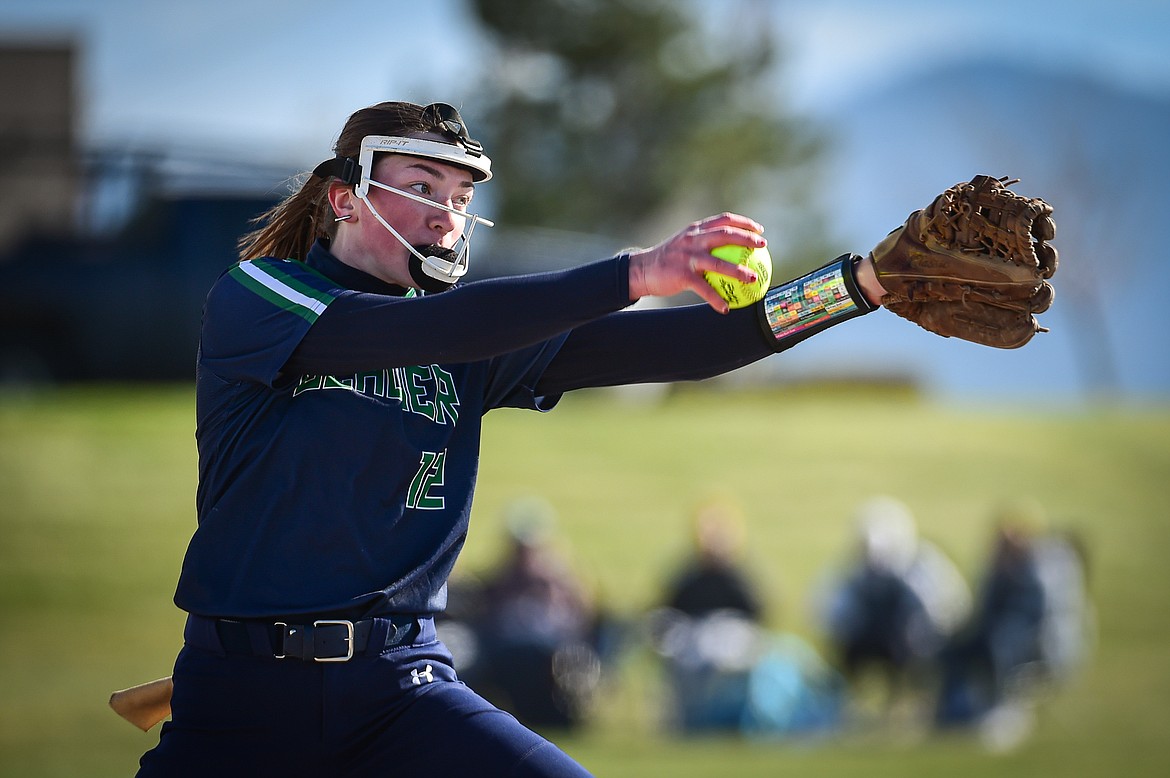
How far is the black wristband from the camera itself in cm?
280

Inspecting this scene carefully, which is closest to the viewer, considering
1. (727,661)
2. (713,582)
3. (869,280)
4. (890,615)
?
(869,280)

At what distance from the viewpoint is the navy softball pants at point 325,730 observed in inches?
103

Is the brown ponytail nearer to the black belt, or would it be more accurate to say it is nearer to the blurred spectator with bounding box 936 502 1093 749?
the black belt

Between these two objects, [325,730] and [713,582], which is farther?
[713,582]

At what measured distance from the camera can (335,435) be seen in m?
2.65

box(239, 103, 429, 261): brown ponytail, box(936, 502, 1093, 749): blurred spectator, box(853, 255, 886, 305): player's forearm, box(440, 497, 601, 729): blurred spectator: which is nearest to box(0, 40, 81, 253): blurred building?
box(440, 497, 601, 729): blurred spectator

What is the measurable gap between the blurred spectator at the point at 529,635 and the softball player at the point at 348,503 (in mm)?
6255

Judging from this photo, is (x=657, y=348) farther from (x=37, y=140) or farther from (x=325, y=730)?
(x=37, y=140)

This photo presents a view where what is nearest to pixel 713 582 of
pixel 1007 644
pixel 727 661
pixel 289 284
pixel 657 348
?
pixel 727 661

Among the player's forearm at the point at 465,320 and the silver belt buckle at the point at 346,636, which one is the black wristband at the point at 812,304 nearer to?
the player's forearm at the point at 465,320

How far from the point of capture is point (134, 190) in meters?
15.8

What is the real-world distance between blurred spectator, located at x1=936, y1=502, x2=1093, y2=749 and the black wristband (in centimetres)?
760

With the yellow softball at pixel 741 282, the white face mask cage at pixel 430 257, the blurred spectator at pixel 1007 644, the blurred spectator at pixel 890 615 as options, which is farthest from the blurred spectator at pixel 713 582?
the yellow softball at pixel 741 282

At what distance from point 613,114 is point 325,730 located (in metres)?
28.7
